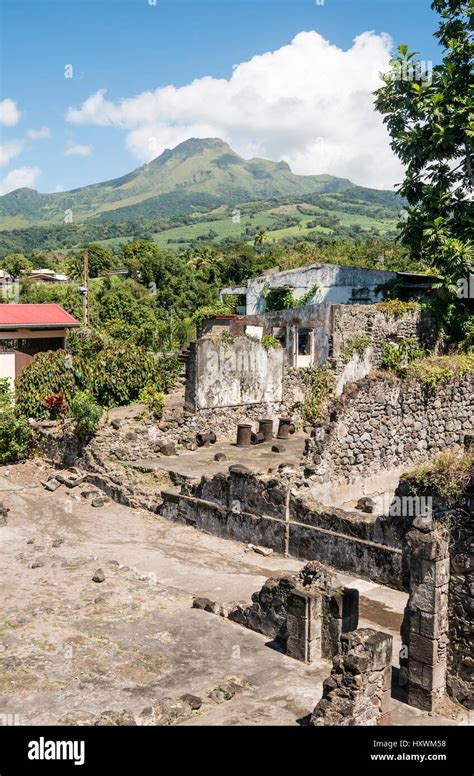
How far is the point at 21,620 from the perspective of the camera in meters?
12.8

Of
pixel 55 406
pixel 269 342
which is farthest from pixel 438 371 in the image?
pixel 55 406

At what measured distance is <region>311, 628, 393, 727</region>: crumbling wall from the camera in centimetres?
869

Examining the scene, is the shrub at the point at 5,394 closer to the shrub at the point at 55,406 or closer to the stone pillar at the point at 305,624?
the shrub at the point at 55,406

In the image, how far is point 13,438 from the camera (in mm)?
24266

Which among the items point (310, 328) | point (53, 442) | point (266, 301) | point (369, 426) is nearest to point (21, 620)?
point (369, 426)

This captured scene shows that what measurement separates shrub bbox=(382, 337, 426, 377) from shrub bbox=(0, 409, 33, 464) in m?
11.9

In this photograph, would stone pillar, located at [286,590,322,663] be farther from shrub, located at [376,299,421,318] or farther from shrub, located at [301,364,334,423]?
shrub, located at [376,299,421,318]

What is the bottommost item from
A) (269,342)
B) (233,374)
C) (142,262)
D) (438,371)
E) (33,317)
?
(233,374)

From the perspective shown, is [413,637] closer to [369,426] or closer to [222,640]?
[222,640]

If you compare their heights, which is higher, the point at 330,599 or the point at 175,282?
the point at 175,282

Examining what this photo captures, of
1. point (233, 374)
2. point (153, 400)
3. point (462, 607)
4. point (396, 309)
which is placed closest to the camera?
point (462, 607)

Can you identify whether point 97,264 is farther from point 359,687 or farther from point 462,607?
point 359,687

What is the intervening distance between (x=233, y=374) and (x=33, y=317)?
13419 mm
